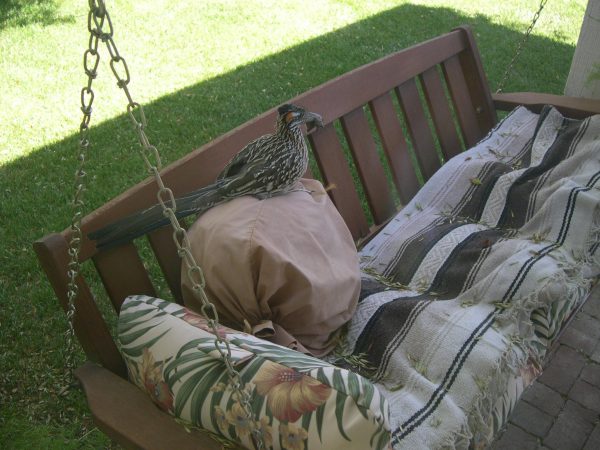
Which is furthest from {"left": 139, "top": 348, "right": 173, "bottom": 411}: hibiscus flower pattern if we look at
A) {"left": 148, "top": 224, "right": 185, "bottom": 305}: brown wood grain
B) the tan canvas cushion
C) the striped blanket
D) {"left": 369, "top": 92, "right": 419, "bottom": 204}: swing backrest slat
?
{"left": 369, "top": 92, "right": 419, "bottom": 204}: swing backrest slat

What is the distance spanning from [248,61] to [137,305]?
3.82 m

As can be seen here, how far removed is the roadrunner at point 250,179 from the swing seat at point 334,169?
0.06 meters

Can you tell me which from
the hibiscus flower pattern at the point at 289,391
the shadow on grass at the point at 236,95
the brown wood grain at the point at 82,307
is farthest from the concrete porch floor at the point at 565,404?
the shadow on grass at the point at 236,95

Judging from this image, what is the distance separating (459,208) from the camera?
2.55 meters

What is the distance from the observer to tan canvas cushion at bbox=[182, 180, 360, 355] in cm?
162

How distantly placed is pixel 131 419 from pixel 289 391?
1.46 ft

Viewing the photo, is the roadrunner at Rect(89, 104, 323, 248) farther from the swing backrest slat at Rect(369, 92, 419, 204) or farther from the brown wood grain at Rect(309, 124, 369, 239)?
the swing backrest slat at Rect(369, 92, 419, 204)

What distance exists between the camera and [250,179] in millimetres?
1792

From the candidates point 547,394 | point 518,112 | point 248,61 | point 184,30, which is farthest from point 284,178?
point 184,30

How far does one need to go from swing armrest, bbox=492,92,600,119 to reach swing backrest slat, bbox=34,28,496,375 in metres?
0.08

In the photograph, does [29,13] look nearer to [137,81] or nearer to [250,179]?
[137,81]

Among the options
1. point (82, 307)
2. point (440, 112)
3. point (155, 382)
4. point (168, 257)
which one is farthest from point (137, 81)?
point (155, 382)

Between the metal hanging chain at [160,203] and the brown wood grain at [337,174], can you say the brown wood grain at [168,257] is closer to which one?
the metal hanging chain at [160,203]

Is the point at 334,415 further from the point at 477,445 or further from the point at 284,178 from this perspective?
the point at 284,178
